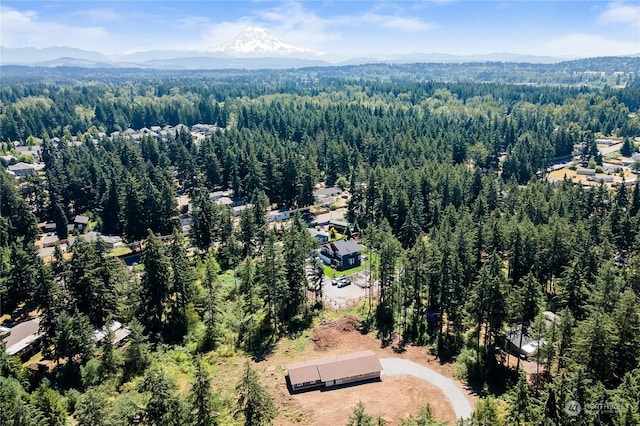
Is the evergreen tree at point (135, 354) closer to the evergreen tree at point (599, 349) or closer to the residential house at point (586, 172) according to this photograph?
the evergreen tree at point (599, 349)

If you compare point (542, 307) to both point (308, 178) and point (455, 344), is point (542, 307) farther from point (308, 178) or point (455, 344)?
point (308, 178)

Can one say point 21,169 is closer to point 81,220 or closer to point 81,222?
point 81,220

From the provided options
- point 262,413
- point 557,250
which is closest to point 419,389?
point 262,413

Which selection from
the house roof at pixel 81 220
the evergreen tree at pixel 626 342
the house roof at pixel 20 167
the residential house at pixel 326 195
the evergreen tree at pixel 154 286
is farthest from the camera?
the house roof at pixel 20 167

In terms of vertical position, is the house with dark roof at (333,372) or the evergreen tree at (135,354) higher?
the evergreen tree at (135,354)

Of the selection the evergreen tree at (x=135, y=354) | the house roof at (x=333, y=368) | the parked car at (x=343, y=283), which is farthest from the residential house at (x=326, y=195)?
the evergreen tree at (x=135, y=354)

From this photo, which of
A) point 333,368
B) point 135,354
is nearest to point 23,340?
point 135,354
